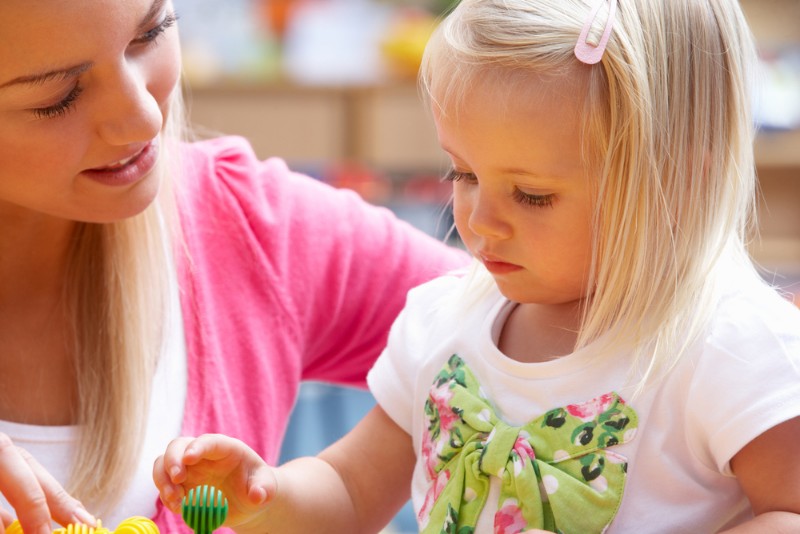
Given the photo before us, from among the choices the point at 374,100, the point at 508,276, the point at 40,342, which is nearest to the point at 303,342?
the point at 40,342

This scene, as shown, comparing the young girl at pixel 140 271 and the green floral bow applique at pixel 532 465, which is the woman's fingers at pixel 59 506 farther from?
the green floral bow applique at pixel 532 465

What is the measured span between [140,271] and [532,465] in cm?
49

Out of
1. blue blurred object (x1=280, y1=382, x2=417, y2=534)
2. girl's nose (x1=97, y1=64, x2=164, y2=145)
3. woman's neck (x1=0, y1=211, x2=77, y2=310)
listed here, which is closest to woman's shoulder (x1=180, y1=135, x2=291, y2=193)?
woman's neck (x1=0, y1=211, x2=77, y2=310)

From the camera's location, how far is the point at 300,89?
13.8 ft

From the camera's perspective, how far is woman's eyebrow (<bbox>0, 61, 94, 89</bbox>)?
0.85 metres

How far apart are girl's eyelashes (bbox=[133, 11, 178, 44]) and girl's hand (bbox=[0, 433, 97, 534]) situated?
0.35 meters

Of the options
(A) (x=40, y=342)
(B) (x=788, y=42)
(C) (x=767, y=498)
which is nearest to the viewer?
(C) (x=767, y=498)

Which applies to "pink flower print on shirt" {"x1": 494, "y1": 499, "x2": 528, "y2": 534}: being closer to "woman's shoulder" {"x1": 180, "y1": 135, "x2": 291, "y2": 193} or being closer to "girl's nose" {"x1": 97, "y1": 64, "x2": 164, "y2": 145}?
"girl's nose" {"x1": 97, "y1": 64, "x2": 164, "y2": 145}

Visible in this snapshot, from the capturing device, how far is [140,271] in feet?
3.62

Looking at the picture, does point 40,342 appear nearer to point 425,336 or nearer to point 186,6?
point 425,336

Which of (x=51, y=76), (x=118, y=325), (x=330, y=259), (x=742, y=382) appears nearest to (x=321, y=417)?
(x=330, y=259)

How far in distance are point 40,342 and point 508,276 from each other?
506 millimetres

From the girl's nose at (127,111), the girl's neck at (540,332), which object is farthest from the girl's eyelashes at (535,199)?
→ the girl's nose at (127,111)

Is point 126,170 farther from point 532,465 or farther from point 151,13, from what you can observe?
point 532,465
